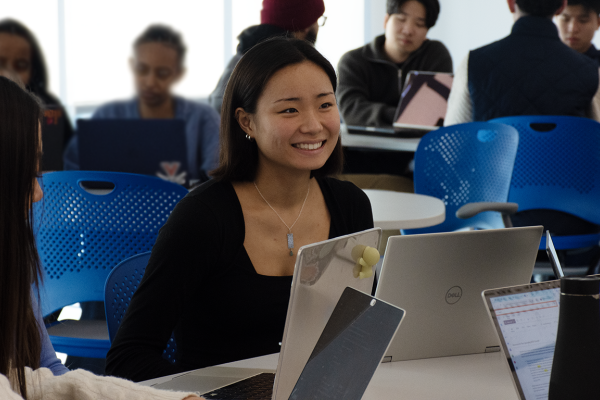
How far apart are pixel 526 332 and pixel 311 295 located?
0.33 metres

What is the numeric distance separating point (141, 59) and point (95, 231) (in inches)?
58.9

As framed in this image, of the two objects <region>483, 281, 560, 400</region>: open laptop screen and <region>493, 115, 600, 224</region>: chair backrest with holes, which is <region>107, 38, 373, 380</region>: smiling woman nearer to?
<region>483, 281, 560, 400</region>: open laptop screen

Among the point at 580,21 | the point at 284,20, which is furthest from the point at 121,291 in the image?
the point at 580,21

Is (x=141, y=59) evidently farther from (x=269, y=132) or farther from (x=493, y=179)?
(x=269, y=132)

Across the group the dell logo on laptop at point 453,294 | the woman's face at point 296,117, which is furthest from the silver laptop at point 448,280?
the woman's face at point 296,117

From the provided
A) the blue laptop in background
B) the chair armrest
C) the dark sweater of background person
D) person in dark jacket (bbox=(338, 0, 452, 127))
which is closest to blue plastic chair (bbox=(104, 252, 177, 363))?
the dark sweater of background person

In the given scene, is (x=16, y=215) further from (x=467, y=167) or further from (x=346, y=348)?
(x=467, y=167)

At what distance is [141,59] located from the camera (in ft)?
10.4

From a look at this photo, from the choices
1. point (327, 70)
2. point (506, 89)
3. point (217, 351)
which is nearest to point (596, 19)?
point (506, 89)

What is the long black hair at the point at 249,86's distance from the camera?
4.66 feet

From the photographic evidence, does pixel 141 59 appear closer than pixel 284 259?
No

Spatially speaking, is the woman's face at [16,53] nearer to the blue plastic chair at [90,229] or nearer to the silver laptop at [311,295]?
the blue plastic chair at [90,229]

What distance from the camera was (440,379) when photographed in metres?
1.12

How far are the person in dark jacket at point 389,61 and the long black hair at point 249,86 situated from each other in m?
2.14
